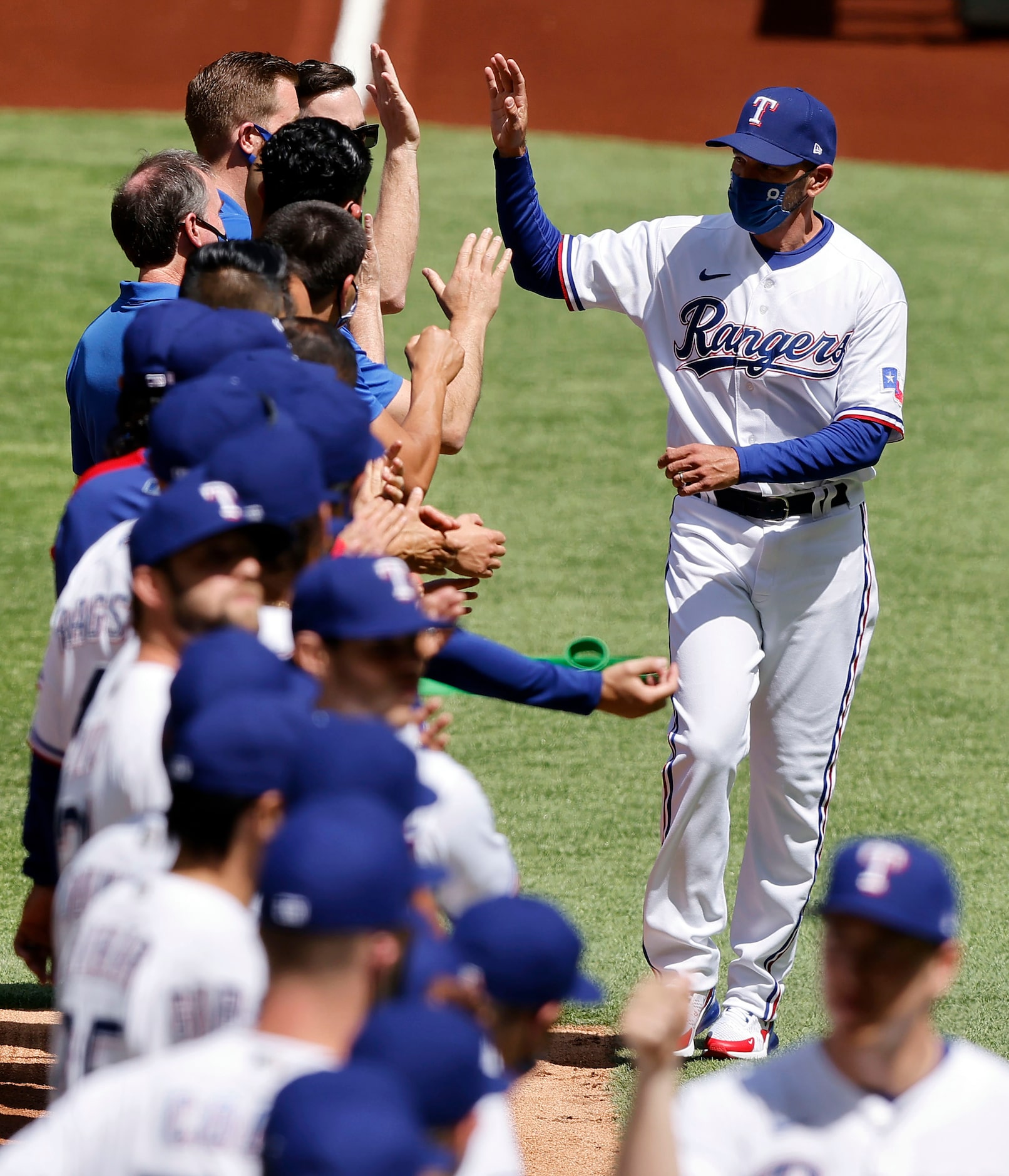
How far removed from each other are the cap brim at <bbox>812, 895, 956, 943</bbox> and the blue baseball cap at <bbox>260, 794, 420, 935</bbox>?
559 millimetres

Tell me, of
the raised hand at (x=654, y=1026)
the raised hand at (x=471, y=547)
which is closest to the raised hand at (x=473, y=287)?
the raised hand at (x=471, y=547)

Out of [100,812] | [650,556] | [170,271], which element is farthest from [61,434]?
[100,812]

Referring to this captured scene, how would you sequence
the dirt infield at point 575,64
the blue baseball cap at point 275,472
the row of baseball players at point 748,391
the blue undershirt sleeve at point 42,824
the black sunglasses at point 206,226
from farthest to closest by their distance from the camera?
1. the dirt infield at point 575,64
2. the row of baseball players at point 748,391
3. the black sunglasses at point 206,226
4. the blue undershirt sleeve at point 42,824
5. the blue baseball cap at point 275,472

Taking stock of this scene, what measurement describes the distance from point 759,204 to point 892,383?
587 mm

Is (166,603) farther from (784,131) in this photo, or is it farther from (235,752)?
(784,131)

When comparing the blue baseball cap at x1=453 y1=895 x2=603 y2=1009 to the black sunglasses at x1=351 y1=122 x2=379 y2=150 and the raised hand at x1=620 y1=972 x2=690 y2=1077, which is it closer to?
the raised hand at x1=620 y1=972 x2=690 y2=1077

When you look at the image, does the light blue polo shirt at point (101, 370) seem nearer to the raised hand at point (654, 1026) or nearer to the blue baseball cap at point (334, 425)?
the blue baseball cap at point (334, 425)

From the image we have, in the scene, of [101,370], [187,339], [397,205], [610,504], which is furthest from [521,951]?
[610,504]

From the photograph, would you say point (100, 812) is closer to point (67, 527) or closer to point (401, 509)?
point (67, 527)

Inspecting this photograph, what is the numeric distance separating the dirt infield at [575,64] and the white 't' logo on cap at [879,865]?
56.4 feet

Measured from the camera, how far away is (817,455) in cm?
438

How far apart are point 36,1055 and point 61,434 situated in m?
6.80

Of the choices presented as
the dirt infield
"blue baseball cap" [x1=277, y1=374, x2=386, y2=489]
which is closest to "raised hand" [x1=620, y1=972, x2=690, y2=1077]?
"blue baseball cap" [x1=277, y1=374, x2=386, y2=489]

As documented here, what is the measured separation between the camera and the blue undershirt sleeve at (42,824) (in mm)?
3037
